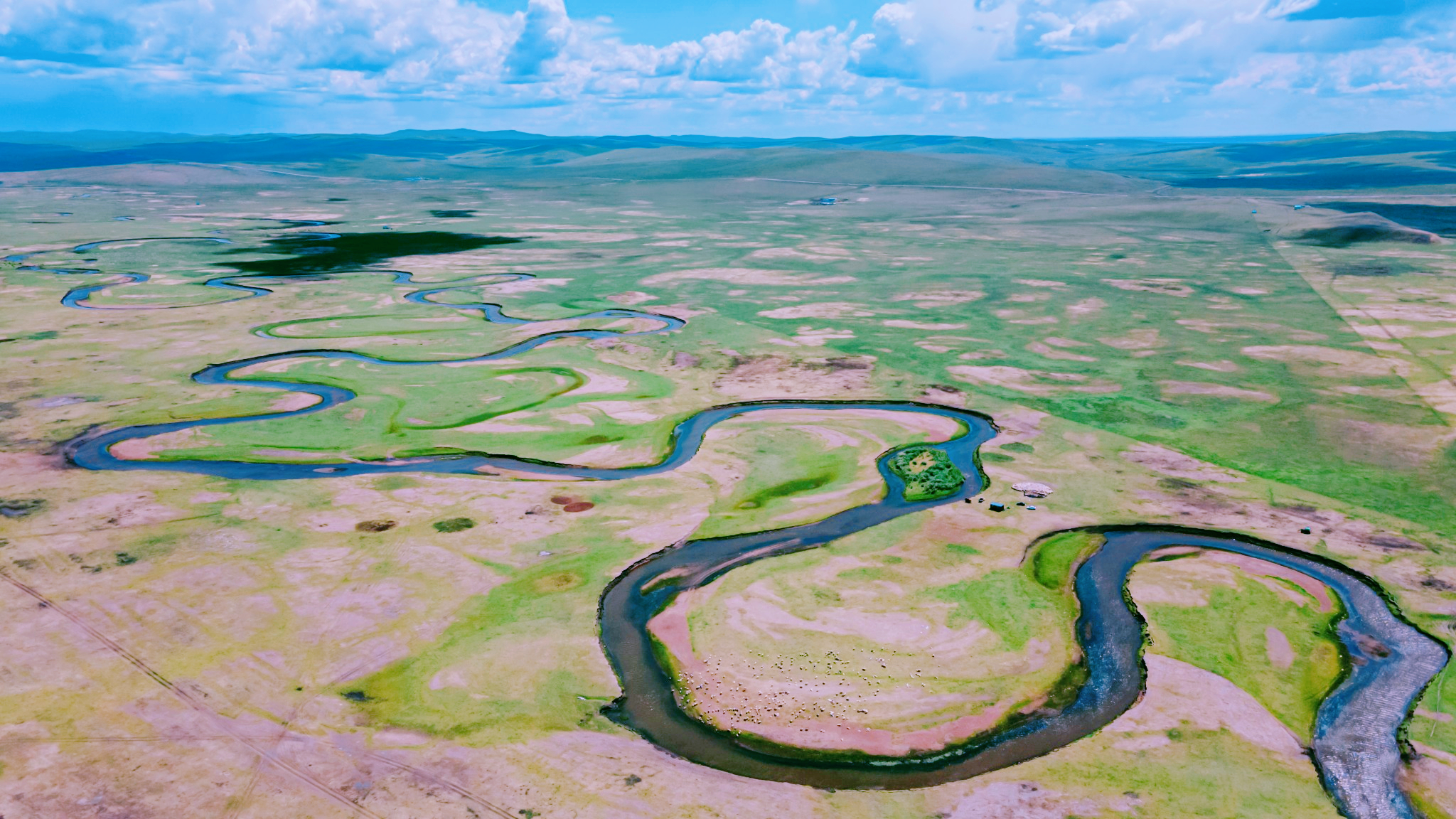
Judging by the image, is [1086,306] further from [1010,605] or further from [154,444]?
[154,444]

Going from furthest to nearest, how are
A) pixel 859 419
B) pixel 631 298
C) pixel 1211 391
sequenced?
pixel 631 298 < pixel 1211 391 < pixel 859 419

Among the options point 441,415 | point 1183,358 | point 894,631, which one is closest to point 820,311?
point 1183,358

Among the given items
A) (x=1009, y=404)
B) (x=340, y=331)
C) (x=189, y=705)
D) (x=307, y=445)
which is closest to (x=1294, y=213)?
(x=1009, y=404)

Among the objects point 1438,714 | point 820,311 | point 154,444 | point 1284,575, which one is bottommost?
point 1438,714

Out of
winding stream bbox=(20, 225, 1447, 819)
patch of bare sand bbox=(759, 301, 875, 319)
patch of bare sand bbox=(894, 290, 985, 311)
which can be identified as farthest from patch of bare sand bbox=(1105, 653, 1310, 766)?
patch of bare sand bbox=(894, 290, 985, 311)

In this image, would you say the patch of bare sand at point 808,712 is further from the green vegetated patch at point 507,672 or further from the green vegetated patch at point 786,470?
the green vegetated patch at point 786,470

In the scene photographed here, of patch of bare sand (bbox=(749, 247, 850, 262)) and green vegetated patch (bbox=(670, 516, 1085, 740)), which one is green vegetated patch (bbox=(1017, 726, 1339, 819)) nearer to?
green vegetated patch (bbox=(670, 516, 1085, 740))
